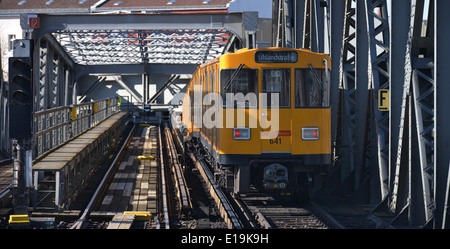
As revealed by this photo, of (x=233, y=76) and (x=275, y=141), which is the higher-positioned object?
(x=233, y=76)

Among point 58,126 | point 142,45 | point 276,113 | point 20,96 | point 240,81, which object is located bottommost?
point 58,126

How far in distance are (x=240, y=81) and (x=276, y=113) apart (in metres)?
0.89

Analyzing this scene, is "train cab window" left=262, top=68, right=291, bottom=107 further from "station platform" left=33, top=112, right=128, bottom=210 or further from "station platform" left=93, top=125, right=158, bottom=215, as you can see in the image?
"station platform" left=33, top=112, right=128, bottom=210

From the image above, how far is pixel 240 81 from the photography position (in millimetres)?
10820

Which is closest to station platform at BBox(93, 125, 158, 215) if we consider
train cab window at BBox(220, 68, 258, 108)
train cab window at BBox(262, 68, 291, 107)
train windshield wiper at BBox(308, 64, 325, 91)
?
train cab window at BBox(220, 68, 258, 108)

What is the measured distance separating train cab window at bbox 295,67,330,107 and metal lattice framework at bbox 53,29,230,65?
71.1ft

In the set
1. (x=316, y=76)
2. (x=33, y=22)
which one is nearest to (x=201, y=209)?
(x=316, y=76)

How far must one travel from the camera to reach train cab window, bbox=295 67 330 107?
10.7 meters

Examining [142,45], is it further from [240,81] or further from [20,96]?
[20,96]

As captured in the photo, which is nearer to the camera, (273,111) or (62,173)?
(62,173)

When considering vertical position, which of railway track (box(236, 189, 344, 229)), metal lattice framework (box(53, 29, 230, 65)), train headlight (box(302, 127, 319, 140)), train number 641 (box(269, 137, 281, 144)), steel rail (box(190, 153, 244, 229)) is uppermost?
metal lattice framework (box(53, 29, 230, 65))

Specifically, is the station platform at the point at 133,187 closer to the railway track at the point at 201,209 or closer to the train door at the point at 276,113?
the railway track at the point at 201,209

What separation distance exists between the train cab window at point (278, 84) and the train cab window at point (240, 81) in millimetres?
184
